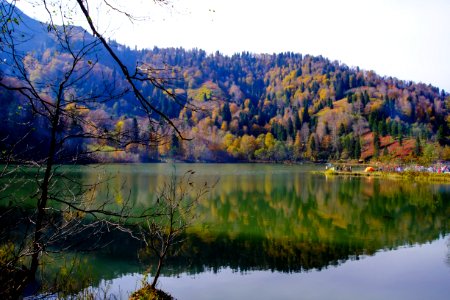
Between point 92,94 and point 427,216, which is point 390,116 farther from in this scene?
point 92,94

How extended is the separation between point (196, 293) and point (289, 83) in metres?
177

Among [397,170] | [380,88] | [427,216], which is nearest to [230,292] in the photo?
[427,216]

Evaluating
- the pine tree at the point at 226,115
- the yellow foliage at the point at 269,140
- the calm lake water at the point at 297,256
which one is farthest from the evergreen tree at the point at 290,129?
the calm lake water at the point at 297,256

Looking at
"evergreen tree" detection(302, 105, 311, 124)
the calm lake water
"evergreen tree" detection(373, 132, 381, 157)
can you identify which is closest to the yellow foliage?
"evergreen tree" detection(302, 105, 311, 124)

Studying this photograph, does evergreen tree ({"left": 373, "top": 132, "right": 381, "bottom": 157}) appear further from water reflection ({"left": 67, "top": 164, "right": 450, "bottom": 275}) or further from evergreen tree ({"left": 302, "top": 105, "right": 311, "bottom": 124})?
water reflection ({"left": 67, "top": 164, "right": 450, "bottom": 275})

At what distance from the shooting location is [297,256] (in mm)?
13500

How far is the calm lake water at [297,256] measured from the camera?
10305 millimetres

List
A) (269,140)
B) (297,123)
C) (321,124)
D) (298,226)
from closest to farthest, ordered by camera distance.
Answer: (298,226) → (269,140) → (321,124) → (297,123)

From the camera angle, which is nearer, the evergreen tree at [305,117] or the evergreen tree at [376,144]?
the evergreen tree at [376,144]

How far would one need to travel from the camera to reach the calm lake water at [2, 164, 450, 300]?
10.3 m

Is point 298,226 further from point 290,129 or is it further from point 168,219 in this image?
point 290,129

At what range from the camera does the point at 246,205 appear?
24641mm

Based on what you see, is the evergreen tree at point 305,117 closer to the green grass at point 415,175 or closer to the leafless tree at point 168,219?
the green grass at point 415,175

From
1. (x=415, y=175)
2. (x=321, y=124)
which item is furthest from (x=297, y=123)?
(x=415, y=175)
